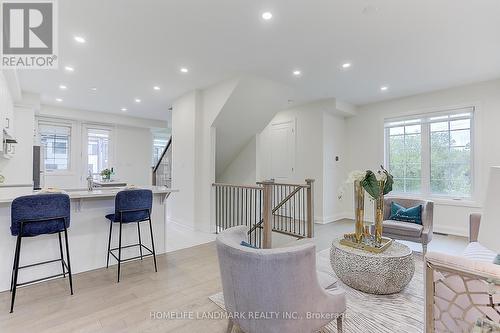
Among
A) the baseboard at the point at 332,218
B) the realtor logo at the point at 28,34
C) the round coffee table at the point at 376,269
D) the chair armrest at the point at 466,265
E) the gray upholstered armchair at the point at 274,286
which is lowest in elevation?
the baseboard at the point at 332,218

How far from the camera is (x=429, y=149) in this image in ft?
17.1

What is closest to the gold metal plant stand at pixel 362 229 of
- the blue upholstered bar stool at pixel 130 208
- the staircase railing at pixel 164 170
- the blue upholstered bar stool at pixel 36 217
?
the blue upholstered bar stool at pixel 130 208

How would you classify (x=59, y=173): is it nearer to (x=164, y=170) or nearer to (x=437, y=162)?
(x=164, y=170)

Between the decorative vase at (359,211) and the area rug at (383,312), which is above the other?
the decorative vase at (359,211)

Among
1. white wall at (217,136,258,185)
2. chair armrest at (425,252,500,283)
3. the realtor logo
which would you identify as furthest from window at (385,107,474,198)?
the realtor logo

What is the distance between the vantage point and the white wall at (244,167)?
568cm

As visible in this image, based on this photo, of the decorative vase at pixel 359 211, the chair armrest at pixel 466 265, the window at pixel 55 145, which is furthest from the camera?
the window at pixel 55 145

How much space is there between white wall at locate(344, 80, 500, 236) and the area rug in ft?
10.0

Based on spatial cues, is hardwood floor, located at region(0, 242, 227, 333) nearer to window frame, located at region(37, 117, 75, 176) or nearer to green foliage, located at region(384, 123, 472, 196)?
green foliage, located at region(384, 123, 472, 196)

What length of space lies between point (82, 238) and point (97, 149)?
5191 millimetres

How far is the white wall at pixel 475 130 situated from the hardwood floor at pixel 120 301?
472 cm

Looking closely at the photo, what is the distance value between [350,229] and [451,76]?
331 cm

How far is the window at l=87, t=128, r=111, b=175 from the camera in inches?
283

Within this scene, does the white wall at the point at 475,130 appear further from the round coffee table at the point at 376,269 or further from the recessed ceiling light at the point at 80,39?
the recessed ceiling light at the point at 80,39
